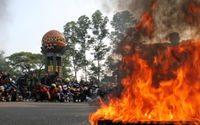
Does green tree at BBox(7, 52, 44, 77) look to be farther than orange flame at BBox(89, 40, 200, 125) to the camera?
Yes

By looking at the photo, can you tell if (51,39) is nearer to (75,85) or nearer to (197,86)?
(75,85)

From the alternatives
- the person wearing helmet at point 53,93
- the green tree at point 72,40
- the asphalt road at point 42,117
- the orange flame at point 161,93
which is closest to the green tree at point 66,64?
the green tree at point 72,40

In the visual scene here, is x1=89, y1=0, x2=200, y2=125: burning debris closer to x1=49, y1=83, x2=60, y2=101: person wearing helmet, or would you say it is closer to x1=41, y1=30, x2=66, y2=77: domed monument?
x1=49, y1=83, x2=60, y2=101: person wearing helmet

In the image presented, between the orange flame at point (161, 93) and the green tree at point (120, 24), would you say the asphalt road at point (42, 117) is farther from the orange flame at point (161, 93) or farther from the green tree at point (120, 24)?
the orange flame at point (161, 93)

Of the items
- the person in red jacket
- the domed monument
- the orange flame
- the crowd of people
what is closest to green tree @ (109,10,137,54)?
the orange flame

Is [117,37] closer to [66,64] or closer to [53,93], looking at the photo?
[53,93]

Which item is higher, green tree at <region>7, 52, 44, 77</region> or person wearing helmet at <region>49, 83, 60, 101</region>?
green tree at <region>7, 52, 44, 77</region>

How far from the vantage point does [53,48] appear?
33094mm

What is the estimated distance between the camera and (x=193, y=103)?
12.5 ft

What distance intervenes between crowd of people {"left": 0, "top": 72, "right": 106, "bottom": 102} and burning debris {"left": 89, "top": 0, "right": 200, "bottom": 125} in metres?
11.6

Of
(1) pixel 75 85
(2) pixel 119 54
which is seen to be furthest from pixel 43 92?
(2) pixel 119 54

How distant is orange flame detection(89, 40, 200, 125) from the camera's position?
365cm

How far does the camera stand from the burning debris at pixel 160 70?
12.0ft

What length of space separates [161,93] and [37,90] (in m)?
16.2
